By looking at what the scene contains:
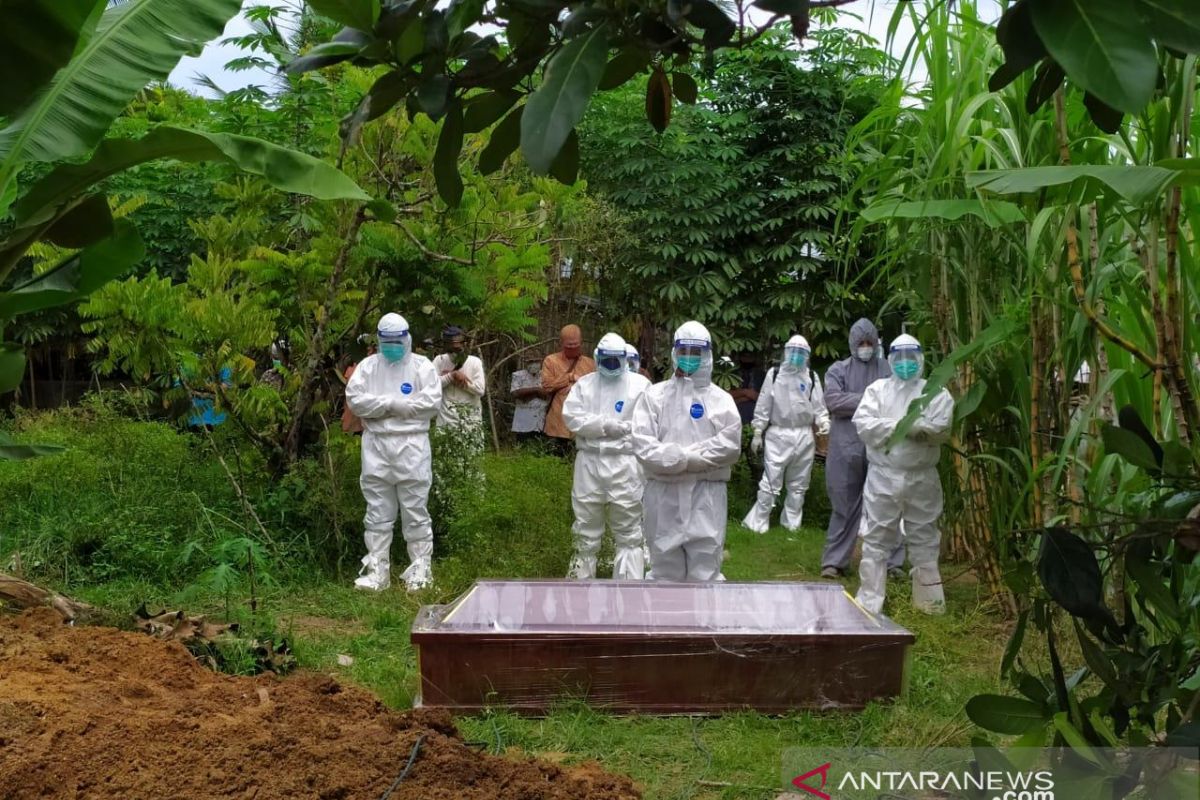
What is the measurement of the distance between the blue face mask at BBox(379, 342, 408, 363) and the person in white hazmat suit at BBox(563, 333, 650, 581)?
3.71 ft

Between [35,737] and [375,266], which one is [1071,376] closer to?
[35,737]

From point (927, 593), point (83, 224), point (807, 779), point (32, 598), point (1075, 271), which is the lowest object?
point (927, 593)

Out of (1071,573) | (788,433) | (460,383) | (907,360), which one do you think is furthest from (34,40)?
(788,433)

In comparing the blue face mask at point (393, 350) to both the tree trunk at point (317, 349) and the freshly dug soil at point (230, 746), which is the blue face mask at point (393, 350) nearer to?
the tree trunk at point (317, 349)

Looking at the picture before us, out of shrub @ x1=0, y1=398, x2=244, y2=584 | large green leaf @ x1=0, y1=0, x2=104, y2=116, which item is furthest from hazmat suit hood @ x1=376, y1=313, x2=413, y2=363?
large green leaf @ x1=0, y1=0, x2=104, y2=116

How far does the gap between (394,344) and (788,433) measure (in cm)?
409

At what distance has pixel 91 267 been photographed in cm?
305

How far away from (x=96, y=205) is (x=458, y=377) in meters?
5.80

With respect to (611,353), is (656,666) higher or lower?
lower

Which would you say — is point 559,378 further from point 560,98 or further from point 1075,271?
point 560,98

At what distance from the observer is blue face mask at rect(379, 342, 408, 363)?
22.4 feet

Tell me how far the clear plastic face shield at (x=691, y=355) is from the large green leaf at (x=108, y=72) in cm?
396

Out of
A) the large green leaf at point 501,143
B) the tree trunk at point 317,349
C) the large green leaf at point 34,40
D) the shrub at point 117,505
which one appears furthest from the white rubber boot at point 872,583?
the large green leaf at point 501,143

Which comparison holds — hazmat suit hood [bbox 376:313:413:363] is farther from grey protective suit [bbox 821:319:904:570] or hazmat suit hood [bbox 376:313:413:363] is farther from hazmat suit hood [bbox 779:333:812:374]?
hazmat suit hood [bbox 779:333:812:374]
